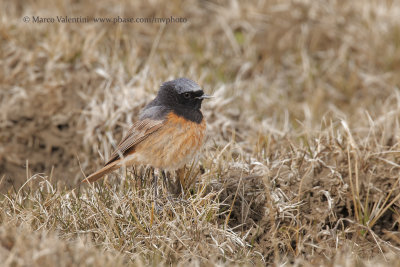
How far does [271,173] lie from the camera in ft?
16.6

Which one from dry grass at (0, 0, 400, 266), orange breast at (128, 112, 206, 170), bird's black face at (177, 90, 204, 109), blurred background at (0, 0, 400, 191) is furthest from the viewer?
blurred background at (0, 0, 400, 191)

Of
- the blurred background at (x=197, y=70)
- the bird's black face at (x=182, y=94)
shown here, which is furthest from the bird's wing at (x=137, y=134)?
the blurred background at (x=197, y=70)

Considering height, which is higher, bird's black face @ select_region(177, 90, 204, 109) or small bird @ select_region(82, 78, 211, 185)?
bird's black face @ select_region(177, 90, 204, 109)

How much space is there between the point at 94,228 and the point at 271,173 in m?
1.74

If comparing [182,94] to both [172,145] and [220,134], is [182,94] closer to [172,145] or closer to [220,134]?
[172,145]

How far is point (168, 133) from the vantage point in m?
4.67

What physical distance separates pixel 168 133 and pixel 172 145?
0.35 ft

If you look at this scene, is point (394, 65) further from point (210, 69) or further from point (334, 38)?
point (210, 69)

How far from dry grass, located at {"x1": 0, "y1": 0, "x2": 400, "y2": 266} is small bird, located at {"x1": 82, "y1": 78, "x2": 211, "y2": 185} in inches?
8.2

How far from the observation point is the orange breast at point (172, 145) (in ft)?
15.2

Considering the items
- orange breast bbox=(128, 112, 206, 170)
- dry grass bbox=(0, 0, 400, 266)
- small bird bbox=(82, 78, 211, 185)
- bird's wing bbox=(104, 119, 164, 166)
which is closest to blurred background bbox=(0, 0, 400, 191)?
dry grass bbox=(0, 0, 400, 266)

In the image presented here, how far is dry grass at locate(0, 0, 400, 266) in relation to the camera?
4.25 meters

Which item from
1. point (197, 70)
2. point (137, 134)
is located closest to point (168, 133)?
point (137, 134)

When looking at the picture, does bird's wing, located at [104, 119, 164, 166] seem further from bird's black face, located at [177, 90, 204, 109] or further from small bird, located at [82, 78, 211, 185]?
bird's black face, located at [177, 90, 204, 109]
